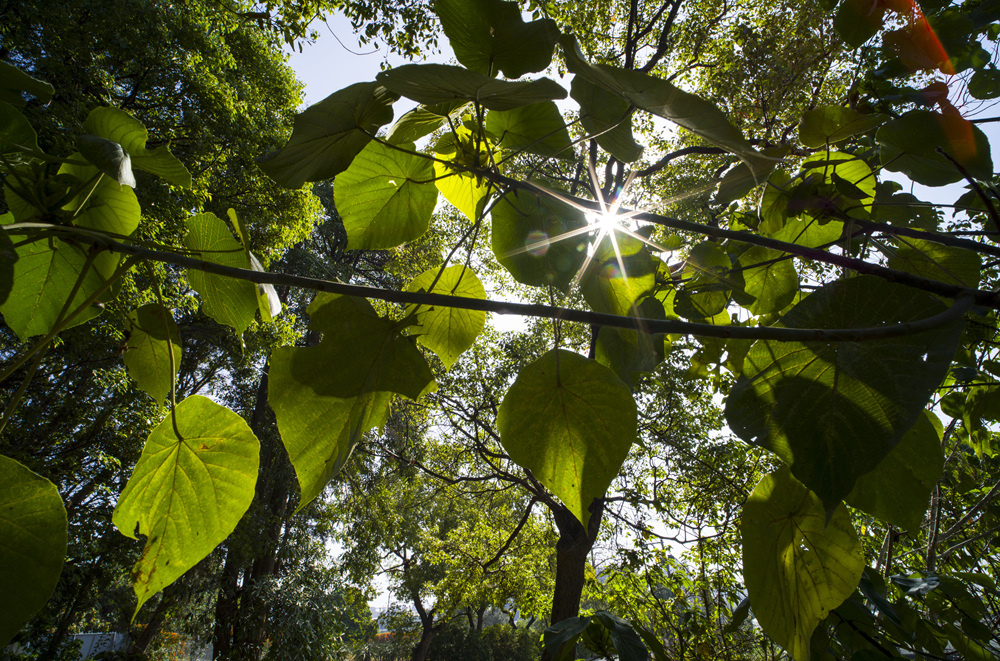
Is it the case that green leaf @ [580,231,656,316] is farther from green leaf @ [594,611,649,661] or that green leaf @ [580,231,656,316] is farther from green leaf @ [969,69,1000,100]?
green leaf @ [594,611,649,661]

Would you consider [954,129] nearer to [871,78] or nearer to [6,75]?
[871,78]

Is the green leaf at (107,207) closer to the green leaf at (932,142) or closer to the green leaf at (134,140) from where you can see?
the green leaf at (134,140)

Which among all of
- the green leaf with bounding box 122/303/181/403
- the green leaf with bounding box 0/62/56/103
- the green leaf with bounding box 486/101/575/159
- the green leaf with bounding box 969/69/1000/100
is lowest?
the green leaf with bounding box 122/303/181/403

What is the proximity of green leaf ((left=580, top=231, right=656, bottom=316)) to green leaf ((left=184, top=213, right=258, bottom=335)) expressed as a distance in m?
0.30

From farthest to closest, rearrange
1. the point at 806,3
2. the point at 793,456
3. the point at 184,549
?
the point at 806,3, the point at 184,549, the point at 793,456

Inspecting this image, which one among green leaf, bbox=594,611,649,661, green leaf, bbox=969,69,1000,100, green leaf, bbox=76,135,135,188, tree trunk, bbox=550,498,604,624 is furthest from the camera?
tree trunk, bbox=550,498,604,624

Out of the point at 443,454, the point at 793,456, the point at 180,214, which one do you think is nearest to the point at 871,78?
the point at 793,456

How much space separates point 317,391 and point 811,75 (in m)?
4.90

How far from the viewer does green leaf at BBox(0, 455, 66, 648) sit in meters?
0.23

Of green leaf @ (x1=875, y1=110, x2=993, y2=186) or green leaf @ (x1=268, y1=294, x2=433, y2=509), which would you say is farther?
green leaf @ (x1=875, y1=110, x2=993, y2=186)

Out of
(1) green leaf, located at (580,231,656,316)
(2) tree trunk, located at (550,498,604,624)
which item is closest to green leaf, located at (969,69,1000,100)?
(1) green leaf, located at (580,231,656,316)

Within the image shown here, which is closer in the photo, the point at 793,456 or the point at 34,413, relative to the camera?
the point at 793,456

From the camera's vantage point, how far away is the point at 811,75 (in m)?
3.95

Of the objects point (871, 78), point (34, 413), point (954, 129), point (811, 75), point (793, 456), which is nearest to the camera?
point (793, 456)
